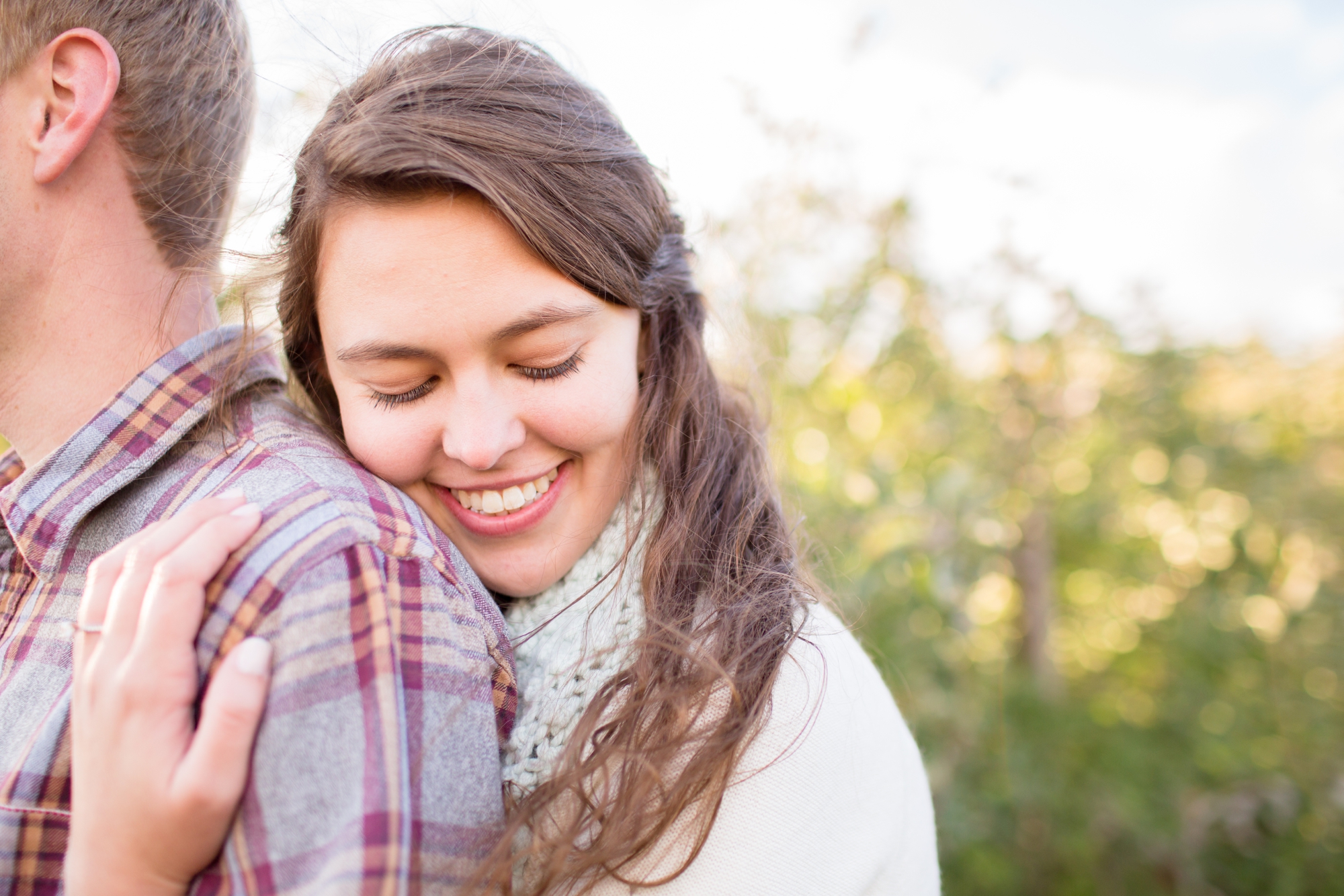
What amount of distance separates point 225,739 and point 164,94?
1.17 metres

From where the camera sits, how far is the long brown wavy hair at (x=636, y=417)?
111cm

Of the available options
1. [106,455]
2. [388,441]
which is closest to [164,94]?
[106,455]

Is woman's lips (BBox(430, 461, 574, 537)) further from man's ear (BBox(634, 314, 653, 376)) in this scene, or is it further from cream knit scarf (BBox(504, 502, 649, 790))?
man's ear (BBox(634, 314, 653, 376))

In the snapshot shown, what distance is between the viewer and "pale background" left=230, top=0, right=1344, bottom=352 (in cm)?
244

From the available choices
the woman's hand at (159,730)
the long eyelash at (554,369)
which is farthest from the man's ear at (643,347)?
the woman's hand at (159,730)

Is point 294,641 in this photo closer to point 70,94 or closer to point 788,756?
point 788,756

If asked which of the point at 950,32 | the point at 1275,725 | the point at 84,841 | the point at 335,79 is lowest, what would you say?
the point at 1275,725

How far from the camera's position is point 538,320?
128cm

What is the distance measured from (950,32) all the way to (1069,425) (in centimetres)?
142

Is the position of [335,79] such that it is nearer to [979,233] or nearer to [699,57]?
[699,57]

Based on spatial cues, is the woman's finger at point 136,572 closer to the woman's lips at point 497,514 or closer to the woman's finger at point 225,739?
the woman's finger at point 225,739

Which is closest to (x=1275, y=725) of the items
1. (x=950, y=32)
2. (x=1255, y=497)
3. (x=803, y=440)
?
(x=1255, y=497)

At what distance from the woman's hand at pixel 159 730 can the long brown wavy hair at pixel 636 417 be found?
33 centimetres

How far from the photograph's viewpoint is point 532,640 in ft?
4.52
